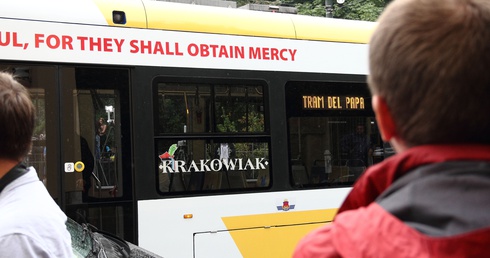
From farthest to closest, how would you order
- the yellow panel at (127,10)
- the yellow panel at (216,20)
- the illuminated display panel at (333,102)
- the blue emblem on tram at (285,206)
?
the illuminated display panel at (333,102), the blue emblem on tram at (285,206), the yellow panel at (216,20), the yellow panel at (127,10)

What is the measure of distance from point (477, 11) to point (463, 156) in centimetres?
24

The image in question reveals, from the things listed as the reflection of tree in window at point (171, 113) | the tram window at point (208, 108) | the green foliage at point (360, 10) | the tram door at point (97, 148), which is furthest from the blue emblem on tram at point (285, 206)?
the green foliage at point (360, 10)

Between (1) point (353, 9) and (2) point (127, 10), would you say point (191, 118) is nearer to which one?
(2) point (127, 10)

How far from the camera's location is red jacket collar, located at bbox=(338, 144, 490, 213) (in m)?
0.99

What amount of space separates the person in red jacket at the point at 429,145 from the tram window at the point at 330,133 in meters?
5.79

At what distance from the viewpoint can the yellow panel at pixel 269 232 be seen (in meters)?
6.29

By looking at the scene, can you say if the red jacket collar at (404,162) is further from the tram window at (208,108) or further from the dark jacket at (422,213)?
the tram window at (208,108)

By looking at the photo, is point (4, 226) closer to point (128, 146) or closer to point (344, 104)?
point (128, 146)

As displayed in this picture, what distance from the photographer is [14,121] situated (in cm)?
190

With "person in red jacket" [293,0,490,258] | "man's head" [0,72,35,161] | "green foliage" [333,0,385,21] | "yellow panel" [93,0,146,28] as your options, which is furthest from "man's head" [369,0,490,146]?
"green foliage" [333,0,385,21]

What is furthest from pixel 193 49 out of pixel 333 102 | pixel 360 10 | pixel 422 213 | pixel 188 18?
pixel 360 10

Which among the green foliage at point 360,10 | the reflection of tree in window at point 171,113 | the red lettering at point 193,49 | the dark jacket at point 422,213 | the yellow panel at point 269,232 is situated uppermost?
the green foliage at point 360,10

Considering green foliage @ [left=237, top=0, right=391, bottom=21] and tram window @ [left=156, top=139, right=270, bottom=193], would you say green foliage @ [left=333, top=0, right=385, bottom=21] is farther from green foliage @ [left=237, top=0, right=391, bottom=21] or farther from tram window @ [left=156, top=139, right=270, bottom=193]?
tram window @ [left=156, top=139, right=270, bottom=193]

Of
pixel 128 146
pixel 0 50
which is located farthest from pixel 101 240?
pixel 0 50
